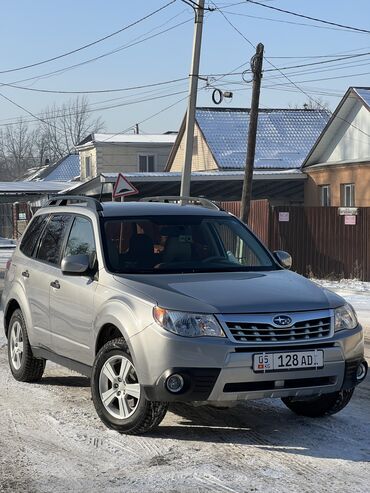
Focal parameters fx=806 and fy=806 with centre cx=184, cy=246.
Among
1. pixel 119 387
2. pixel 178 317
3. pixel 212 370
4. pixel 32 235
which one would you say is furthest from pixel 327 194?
pixel 212 370

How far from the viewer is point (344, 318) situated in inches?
225

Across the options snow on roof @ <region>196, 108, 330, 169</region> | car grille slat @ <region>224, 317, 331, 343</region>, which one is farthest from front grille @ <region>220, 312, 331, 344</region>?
snow on roof @ <region>196, 108, 330, 169</region>

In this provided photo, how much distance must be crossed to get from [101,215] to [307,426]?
2363mm

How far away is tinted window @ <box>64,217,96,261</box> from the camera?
659cm

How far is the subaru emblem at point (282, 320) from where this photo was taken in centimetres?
532

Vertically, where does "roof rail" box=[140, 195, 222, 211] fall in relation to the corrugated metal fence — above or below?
above

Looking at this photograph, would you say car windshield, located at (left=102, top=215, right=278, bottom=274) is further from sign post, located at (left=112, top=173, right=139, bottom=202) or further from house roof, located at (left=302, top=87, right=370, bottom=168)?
house roof, located at (left=302, top=87, right=370, bottom=168)

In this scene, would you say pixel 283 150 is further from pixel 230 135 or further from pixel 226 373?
pixel 226 373

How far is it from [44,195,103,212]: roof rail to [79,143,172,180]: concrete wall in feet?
136

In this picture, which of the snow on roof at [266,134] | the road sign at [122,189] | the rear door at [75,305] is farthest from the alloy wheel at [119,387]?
the snow on roof at [266,134]

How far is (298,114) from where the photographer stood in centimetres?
4109

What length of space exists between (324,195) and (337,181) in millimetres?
1469

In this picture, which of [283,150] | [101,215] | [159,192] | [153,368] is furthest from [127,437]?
[283,150]

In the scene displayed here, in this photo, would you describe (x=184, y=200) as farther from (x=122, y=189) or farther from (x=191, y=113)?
(x=191, y=113)
